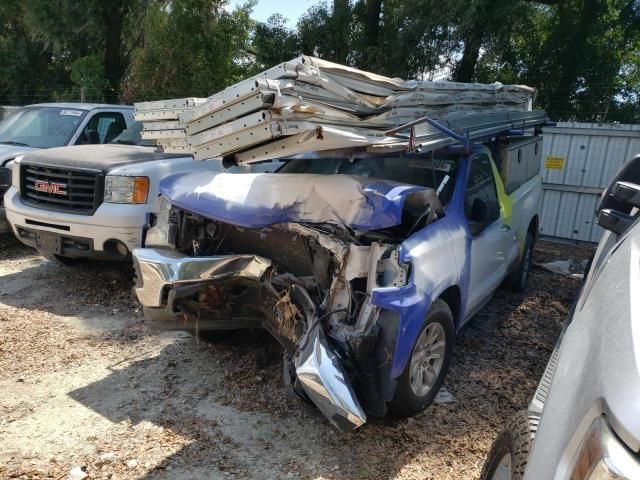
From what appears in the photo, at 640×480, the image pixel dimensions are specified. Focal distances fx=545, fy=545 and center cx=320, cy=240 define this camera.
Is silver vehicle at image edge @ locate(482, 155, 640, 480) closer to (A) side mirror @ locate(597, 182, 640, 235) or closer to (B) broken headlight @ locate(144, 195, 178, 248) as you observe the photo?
(A) side mirror @ locate(597, 182, 640, 235)

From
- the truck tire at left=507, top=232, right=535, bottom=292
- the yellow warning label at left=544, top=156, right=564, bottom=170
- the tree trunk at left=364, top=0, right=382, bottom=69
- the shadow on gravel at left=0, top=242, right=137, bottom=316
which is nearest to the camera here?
the shadow on gravel at left=0, top=242, right=137, bottom=316

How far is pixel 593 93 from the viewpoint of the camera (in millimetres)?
12422

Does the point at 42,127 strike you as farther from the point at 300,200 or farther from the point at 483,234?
the point at 483,234

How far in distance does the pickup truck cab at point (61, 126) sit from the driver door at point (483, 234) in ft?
16.6

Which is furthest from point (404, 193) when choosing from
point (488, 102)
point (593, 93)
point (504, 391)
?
point (593, 93)

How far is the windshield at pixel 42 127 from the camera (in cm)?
728

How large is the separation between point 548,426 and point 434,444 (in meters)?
1.76

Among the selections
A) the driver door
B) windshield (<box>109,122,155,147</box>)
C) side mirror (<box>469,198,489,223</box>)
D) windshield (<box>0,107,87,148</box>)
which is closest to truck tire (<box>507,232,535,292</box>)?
the driver door

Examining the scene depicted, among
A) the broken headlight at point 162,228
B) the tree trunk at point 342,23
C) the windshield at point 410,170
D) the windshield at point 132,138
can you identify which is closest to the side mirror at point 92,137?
the windshield at point 132,138

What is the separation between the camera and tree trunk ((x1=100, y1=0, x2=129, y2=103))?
1662 centimetres

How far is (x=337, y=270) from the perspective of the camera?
3.25m

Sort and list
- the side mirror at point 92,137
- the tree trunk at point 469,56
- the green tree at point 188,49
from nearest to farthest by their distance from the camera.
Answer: the side mirror at point 92,137, the tree trunk at point 469,56, the green tree at point 188,49

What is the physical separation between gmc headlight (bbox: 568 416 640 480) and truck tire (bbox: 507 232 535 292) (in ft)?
15.8

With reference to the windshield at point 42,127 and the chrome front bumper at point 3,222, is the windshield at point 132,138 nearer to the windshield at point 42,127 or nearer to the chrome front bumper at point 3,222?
the windshield at point 42,127
